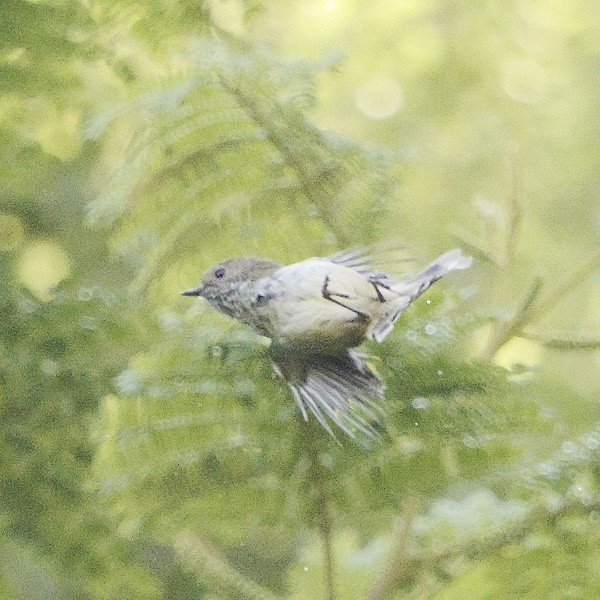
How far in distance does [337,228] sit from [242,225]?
80 millimetres

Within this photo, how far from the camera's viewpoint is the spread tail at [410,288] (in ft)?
1.54

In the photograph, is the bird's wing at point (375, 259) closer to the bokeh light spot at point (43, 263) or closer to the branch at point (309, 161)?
the branch at point (309, 161)

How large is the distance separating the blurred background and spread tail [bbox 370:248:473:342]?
0.15 feet

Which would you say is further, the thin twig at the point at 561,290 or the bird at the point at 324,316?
the thin twig at the point at 561,290

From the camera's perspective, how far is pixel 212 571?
65 cm

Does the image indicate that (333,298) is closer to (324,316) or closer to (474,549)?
(324,316)

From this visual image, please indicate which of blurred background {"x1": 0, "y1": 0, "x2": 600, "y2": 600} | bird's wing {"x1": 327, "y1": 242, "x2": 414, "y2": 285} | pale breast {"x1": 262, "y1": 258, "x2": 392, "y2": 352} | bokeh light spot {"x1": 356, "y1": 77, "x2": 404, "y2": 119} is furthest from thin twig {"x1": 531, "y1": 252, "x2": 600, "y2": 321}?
Answer: bokeh light spot {"x1": 356, "y1": 77, "x2": 404, "y2": 119}

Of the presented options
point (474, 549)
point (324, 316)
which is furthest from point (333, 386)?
point (474, 549)

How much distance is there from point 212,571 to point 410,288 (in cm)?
31

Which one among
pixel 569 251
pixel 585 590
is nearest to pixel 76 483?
pixel 585 590

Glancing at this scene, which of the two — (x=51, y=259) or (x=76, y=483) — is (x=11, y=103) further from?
(x=76, y=483)

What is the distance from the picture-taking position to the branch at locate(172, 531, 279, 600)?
2.10 feet

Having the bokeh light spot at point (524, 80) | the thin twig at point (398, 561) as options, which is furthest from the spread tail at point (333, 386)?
the bokeh light spot at point (524, 80)

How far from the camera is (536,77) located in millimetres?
1098
